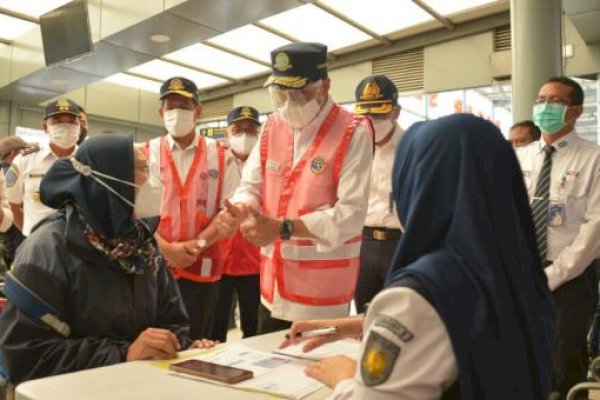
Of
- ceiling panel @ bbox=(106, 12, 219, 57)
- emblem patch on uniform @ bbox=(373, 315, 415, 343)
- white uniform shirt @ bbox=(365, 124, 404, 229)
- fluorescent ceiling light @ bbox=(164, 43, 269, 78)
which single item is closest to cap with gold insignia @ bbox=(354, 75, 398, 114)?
white uniform shirt @ bbox=(365, 124, 404, 229)

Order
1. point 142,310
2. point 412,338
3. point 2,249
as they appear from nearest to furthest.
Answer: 1. point 412,338
2. point 142,310
3. point 2,249

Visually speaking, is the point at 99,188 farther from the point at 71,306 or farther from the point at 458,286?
the point at 458,286

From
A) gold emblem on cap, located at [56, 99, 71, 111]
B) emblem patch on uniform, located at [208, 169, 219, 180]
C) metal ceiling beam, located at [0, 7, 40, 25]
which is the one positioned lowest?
emblem patch on uniform, located at [208, 169, 219, 180]

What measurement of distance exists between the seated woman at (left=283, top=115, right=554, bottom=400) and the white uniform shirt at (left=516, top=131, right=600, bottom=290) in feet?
5.57

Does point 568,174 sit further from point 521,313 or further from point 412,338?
point 412,338

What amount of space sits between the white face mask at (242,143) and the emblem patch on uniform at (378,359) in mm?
3230

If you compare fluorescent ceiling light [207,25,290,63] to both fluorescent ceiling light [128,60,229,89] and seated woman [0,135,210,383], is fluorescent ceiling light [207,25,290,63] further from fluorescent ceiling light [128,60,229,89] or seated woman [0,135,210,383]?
seated woman [0,135,210,383]

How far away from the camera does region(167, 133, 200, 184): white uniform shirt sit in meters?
2.82

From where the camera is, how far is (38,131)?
9.30 meters

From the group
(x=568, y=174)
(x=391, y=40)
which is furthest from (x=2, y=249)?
(x=391, y=40)

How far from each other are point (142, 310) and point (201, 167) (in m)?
1.23

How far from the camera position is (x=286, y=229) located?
6.33 ft

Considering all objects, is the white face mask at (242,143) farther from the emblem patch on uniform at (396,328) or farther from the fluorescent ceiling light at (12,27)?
the fluorescent ceiling light at (12,27)

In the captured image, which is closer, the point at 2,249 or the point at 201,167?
the point at 201,167
